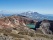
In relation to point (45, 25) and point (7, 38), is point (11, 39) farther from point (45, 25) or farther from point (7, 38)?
point (45, 25)

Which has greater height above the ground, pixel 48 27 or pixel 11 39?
pixel 11 39

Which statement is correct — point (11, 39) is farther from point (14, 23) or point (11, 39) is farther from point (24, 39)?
point (14, 23)

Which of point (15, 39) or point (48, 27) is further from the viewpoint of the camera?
point (48, 27)

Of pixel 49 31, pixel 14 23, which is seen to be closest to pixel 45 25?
pixel 49 31

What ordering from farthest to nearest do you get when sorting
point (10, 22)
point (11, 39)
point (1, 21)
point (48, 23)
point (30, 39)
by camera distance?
point (48, 23) → point (10, 22) → point (1, 21) → point (30, 39) → point (11, 39)

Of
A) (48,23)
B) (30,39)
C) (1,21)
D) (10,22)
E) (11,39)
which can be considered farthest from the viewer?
(48,23)

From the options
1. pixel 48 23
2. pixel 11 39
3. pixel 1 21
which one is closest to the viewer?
pixel 11 39

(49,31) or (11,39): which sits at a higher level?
(11,39)

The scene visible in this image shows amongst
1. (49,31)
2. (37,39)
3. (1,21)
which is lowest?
(49,31)

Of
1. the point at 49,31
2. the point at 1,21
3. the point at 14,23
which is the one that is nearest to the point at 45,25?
the point at 49,31
